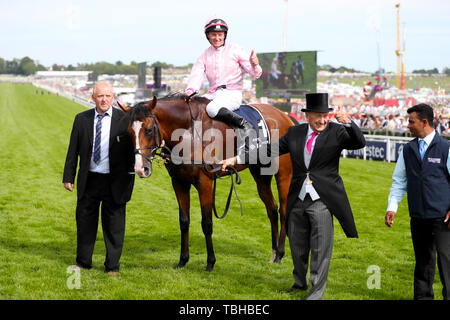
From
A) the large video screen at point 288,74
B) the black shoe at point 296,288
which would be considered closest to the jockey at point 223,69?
the black shoe at point 296,288

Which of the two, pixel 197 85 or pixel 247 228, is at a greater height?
pixel 197 85

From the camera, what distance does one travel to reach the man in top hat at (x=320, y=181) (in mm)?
4637

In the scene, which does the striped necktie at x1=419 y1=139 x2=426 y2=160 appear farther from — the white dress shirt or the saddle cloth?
the white dress shirt

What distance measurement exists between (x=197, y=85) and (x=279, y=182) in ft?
5.39

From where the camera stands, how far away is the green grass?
5273 millimetres

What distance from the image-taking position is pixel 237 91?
20.6 ft

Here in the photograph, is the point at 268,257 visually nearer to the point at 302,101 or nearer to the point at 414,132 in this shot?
the point at 414,132

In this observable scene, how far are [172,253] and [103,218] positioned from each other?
1387 millimetres

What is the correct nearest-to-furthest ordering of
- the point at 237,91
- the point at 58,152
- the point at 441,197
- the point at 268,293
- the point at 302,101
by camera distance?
the point at 441,197 → the point at 268,293 → the point at 237,91 → the point at 58,152 → the point at 302,101

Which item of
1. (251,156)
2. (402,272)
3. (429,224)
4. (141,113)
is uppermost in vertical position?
(141,113)

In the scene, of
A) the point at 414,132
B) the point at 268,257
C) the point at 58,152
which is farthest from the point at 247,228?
the point at 58,152

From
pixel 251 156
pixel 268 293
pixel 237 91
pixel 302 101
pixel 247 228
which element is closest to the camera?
pixel 268 293

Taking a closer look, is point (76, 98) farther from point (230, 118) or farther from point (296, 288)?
point (296, 288)

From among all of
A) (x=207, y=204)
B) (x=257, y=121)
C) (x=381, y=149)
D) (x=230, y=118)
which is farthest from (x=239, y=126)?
(x=381, y=149)
